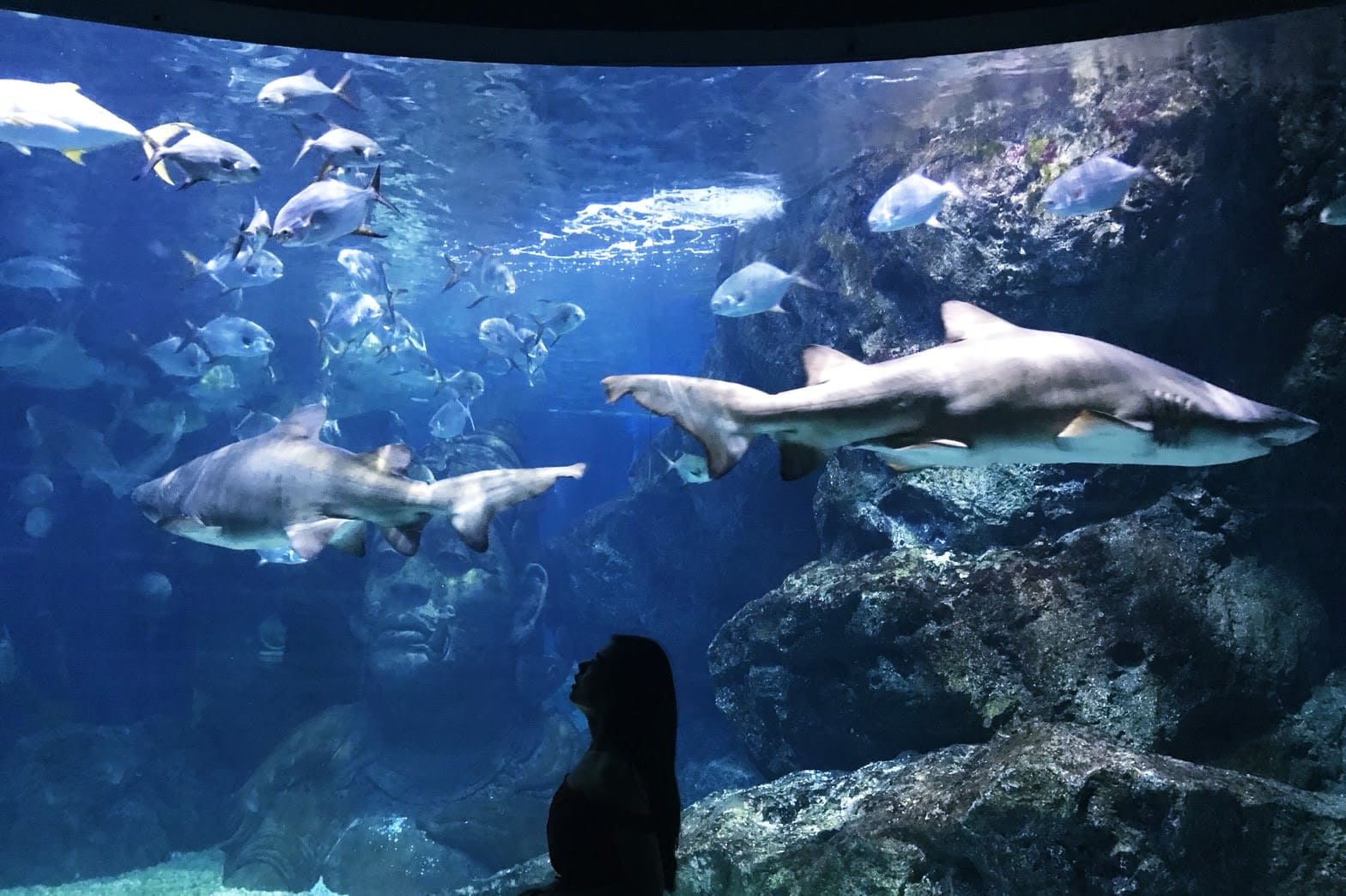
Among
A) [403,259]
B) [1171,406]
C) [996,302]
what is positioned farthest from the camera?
[403,259]

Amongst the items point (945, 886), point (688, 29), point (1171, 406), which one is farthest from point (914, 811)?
point (688, 29)

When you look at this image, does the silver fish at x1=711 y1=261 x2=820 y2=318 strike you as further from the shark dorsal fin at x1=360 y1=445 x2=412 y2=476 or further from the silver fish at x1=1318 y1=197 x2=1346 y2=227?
the shark dorsal fin at x1=360 y1=445 x2=412 y2=476

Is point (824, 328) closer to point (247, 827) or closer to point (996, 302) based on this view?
point (996, 302)

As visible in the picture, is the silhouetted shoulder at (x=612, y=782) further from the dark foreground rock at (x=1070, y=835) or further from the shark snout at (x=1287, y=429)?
the dark foreground rock at (x=1070, y=835)

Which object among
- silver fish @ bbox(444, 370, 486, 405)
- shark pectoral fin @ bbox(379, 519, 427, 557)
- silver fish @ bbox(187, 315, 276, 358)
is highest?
shark pectoral fin @ bbox(379, 519, 427, 557)

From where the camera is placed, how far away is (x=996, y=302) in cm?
863

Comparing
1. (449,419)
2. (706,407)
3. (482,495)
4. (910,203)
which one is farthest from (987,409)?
(449,419)

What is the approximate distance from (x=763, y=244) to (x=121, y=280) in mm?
14324

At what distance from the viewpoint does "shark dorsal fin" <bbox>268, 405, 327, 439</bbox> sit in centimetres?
507

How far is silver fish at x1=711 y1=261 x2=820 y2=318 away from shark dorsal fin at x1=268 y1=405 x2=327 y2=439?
17.9ft

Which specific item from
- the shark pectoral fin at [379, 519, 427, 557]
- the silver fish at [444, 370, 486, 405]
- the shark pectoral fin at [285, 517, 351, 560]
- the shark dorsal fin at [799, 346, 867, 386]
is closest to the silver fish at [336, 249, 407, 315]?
the silver fish at [444, 370, 486, 405]

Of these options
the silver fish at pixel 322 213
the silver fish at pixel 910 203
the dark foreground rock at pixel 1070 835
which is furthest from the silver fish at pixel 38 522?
the silver fish at pixel 910 203

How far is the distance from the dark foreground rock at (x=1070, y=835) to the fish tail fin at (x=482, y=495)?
2969mm

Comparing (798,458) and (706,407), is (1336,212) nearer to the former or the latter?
(798,458)
